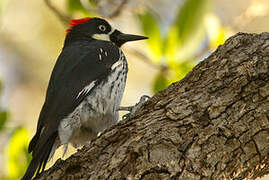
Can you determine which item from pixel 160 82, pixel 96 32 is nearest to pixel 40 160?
pixel 160 82

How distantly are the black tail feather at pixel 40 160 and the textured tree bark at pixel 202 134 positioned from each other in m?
0.15

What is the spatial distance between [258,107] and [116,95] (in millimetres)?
1435

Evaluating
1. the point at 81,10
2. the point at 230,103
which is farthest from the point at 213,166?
the point at 81,10

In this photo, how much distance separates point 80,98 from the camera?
3.52 m

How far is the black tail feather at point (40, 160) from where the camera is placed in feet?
9.62

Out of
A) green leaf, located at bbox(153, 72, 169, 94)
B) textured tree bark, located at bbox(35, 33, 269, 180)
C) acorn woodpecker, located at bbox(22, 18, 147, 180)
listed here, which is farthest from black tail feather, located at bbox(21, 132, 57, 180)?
green leaf, located at bbox(153, 72, 169, 94)

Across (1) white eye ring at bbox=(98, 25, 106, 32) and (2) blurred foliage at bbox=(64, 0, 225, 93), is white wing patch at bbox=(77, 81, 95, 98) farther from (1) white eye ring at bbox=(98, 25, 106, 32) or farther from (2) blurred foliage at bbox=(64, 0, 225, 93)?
(1) white eye ring at bbox=(98, 25, 106, 32)

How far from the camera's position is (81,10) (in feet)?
15.4

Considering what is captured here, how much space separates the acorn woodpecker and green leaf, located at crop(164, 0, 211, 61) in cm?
46

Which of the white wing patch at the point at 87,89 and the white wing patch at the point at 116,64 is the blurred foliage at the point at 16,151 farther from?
the white wing patch at the point at 116,64

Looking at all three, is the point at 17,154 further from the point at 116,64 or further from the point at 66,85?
the point at 116,64

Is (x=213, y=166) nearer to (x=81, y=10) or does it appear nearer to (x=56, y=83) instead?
(x=56, y=83)

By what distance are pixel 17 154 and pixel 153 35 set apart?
161 centimetres

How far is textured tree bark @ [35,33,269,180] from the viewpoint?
2523 mm
